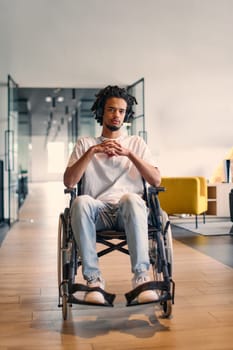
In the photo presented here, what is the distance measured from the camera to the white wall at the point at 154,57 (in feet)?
23.9

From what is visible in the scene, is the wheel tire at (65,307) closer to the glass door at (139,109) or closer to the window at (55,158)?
the glass door at (139,109)

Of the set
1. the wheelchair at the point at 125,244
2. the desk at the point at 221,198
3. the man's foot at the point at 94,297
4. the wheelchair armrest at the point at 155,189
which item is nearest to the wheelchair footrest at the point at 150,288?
the wheelchair at the point at 125,244

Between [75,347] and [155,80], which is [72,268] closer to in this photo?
[75,347]

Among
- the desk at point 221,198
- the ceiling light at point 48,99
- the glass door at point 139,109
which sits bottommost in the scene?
the desk at point 221,198

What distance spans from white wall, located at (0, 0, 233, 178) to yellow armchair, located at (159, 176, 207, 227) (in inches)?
65.6

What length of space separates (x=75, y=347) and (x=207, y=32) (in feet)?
21.1

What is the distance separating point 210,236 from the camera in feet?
17.4

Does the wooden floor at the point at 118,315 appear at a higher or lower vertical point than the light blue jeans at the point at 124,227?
lower

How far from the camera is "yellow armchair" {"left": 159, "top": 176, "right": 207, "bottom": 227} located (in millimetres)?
5973

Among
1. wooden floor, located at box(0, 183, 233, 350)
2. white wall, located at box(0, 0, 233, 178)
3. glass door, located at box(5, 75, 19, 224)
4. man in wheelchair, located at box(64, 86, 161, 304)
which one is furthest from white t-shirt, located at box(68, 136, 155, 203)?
white wall, located at box(0, 0, 233, 178)

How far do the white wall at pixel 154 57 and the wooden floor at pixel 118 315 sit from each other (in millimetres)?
3996

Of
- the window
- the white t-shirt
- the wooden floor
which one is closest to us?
the wooden floor

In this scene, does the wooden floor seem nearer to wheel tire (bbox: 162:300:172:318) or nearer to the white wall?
wheel tire (bbox: 162:300:172:318)

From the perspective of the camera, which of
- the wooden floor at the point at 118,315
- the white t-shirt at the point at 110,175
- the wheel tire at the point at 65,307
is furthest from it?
the white t-shirt at the point at 110,175
